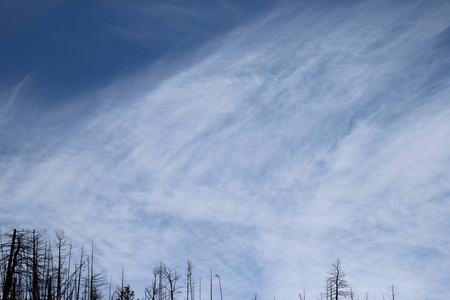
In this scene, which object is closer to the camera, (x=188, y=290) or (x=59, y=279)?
(x=59, y=279)

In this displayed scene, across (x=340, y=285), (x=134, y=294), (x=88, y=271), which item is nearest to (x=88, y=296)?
(x=88, y=271)

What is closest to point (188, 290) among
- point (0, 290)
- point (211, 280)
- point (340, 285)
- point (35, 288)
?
point (211, 280)

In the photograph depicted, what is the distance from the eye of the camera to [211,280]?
245ft

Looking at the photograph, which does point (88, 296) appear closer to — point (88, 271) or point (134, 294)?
point (88, 271)

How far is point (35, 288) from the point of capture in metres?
22.2

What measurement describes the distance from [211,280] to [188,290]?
6.46 meters

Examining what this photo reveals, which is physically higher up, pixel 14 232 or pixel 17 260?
pixel 14 232

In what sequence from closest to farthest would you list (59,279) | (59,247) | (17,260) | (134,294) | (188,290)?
1. (17,260)
2. (59,279)
3. (59,247)
4. (134,294)
5. (188,290)

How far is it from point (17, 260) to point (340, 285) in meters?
41.3

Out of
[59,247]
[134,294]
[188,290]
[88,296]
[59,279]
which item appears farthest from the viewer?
[188,290]

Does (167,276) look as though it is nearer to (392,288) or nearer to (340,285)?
(340,285)

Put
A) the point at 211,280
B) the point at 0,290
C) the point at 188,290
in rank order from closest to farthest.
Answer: the point at 0,290 → the point at 188,290 → the point at 211,280

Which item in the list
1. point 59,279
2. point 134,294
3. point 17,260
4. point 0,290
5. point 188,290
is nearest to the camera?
point 17,260

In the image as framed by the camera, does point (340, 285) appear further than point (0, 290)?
Yes
